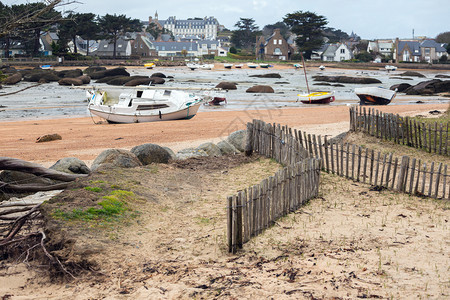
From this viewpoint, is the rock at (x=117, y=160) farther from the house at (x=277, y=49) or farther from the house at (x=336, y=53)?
the house at (x=277, y=49)

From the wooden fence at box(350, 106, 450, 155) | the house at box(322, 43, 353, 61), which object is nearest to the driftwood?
the wooden fence at box(350, 106, 450, 155)

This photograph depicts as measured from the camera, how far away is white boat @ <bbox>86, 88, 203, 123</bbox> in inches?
1113

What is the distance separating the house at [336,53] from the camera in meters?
122

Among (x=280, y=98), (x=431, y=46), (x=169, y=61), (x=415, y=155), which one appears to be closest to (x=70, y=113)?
(x=280, y=98)

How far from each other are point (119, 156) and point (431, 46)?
120 meters

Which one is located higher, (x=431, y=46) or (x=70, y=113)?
(x=431, y=46)

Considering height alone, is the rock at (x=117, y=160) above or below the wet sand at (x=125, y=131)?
above

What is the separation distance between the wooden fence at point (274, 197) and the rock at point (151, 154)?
3.68m

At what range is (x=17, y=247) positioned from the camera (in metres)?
8.09

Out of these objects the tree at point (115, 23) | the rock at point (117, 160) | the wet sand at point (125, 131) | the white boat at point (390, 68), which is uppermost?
the tree at point (115, 23)

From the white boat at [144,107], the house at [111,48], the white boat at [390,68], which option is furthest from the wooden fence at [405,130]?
the house at [111,48]

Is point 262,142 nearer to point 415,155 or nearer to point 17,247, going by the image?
point 415,155

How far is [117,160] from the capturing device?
1357 cm

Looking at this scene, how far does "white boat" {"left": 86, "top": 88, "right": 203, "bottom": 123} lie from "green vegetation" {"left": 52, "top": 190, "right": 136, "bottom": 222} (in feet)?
60.0
